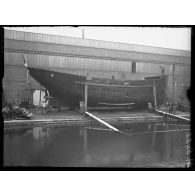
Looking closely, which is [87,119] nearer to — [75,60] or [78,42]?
[75,60]

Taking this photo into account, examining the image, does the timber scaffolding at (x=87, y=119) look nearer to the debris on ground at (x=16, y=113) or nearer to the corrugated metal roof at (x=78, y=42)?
the debris on ground at (x=16, y=113)

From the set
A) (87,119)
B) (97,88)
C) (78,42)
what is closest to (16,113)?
(87,119)

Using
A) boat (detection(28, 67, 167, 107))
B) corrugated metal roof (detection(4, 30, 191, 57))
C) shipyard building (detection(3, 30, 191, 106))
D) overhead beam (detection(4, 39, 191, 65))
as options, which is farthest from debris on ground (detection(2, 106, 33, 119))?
corrugated metal roof (detection(4, 30, 191, 57))

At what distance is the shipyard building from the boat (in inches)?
33.0

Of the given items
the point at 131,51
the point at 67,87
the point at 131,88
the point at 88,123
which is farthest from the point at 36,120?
the point at 131,51

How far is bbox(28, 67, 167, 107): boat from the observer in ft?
51.1

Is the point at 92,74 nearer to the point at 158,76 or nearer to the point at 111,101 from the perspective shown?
the point at 111,101

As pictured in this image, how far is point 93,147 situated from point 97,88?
8.57 m

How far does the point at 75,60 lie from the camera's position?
17375 mm

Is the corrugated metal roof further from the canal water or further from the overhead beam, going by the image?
the canal water

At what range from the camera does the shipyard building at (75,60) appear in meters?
15.4

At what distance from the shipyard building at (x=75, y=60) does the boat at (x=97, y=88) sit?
2.75 feet

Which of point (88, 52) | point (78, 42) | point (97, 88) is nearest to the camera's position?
point (97, 88)

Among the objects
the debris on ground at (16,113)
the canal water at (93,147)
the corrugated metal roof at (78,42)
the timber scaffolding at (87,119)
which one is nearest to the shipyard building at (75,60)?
the corrugated metal roof at (78,42)
